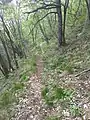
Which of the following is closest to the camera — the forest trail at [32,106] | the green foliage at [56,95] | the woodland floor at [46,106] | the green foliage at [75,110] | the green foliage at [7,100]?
the green foliage at [75,110]

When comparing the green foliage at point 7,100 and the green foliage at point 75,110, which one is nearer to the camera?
the green foliage at point 75,110

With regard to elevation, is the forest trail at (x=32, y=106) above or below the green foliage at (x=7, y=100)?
above

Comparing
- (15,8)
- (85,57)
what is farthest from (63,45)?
(15,8)

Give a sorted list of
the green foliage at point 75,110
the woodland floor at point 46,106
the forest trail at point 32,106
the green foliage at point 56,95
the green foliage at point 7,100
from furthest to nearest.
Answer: the green foliage at point 7,100 → the green foliage at point 56,95 → the forest trail at point 32,106 → the woodland floor at point 46,106 → the green foliage at point 75,110

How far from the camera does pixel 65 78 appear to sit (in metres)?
7.81

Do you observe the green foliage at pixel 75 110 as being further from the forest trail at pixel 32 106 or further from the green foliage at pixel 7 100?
the green foliage at pixel 7 100

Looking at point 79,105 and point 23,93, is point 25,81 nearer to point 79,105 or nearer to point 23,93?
point 23,93

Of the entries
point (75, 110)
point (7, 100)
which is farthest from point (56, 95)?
point (7, 100)

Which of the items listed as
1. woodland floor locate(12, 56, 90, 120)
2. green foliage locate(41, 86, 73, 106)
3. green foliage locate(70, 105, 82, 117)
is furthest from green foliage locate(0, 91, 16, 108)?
green foliage locate(70, 105, 82, 117)

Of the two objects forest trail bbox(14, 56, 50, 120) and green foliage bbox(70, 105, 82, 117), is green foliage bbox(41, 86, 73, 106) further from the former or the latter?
green foliage bbox(70, 105, 82, 117)

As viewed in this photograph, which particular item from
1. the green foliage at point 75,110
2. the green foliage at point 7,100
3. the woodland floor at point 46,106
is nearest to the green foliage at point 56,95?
the woodland floor at point 46,106

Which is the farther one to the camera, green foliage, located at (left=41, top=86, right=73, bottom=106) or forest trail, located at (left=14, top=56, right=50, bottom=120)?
green foliage, located at (left=41, top=86, right=73, bottom=106)

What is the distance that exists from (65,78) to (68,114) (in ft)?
7.61

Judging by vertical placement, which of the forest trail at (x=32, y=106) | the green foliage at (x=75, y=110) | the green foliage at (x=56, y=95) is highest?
the green foliage at (x=75, y=110)
